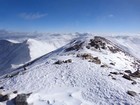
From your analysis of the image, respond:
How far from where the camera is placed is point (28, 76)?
27.1 m

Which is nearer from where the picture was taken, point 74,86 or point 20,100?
point 20,100

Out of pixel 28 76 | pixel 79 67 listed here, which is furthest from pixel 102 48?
pixel 28 76

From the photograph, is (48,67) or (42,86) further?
(48,67)

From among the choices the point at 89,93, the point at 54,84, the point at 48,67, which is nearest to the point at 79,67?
the point at 48,67

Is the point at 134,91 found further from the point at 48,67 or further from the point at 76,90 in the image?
the point at 48,67

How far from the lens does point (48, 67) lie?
30.7 metres

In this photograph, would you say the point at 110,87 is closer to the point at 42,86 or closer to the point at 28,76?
the point at 42,86

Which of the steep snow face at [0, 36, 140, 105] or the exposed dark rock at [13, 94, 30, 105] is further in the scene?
the steep snow face at [0, 36, 140, 105]

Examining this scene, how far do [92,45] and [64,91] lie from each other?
30.2m

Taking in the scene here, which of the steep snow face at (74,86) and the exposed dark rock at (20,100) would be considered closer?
the exposed dark rock at (20,100)

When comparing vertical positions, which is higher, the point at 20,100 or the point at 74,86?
the point at 20,100

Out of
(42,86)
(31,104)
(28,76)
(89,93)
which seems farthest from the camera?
(28,76)

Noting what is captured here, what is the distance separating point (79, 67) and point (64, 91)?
28.0ft

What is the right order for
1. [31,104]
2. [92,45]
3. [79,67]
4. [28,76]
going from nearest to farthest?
[31,104], [28,76], [79,67], [92,45]
